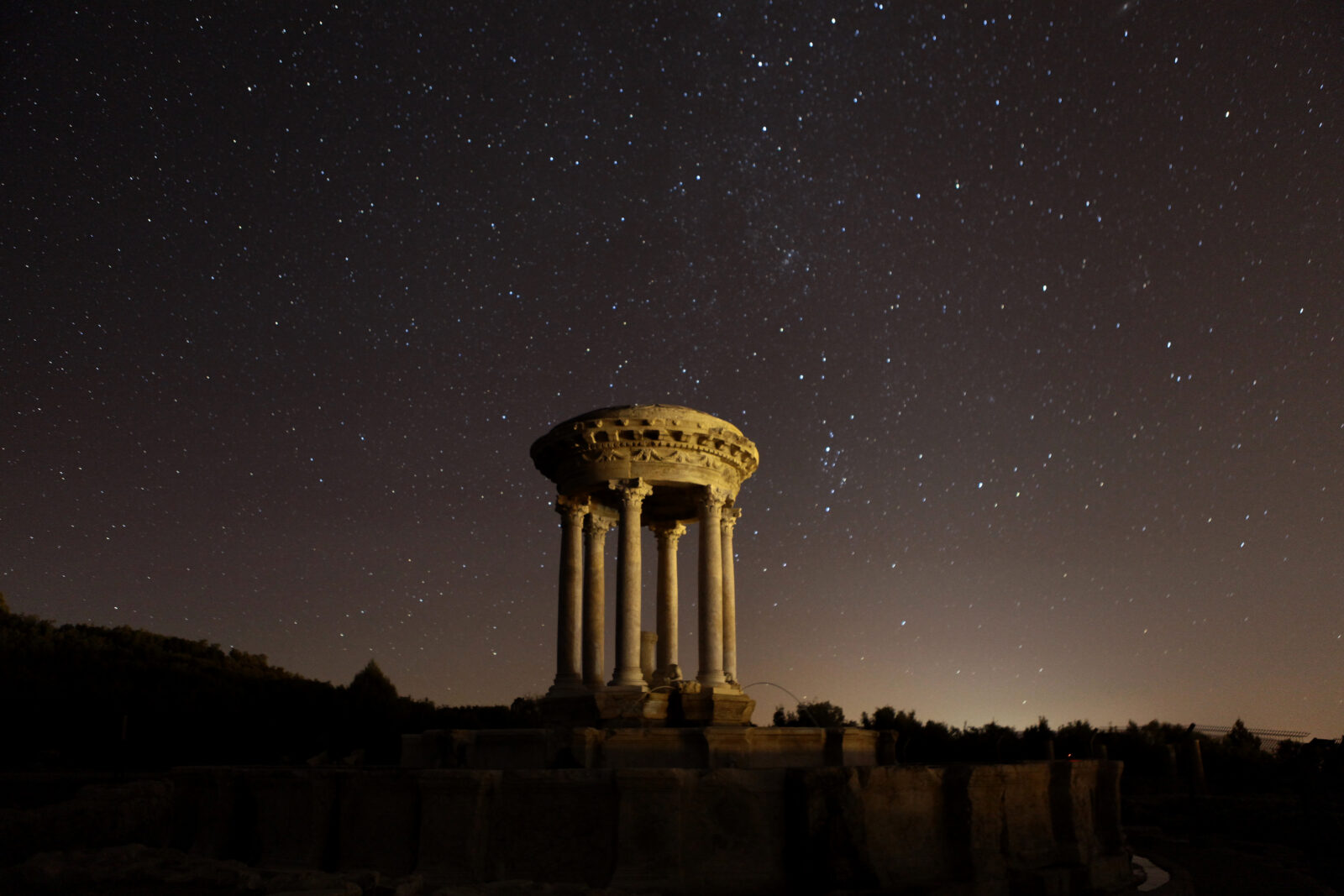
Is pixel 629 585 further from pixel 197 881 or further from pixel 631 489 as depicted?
pixel 197 881

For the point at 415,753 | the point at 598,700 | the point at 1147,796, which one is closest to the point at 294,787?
the point at 415,753

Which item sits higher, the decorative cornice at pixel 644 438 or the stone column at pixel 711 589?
the decorative cornice at pixel 644 438

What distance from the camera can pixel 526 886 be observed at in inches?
344

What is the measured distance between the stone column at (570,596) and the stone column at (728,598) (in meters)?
3.11

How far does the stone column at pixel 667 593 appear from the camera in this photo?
19438mm

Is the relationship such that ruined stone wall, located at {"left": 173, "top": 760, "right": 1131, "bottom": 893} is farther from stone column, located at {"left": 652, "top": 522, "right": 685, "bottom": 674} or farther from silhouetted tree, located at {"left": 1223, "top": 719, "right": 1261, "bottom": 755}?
silhouetted tree, located at {"left": 1223, "top": 719, "right": 1261, "bottom": 755}

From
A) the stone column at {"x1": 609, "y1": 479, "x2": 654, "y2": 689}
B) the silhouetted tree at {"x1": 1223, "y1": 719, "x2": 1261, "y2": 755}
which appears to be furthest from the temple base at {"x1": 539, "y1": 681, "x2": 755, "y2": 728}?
the silhouetted tree at {"x1": 1223, "y1": 719, "x2": 1261, "y2": 755}

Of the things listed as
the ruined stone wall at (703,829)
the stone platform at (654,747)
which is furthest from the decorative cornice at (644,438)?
the ruined stone wall at (703,829)

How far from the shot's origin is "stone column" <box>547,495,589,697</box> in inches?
682

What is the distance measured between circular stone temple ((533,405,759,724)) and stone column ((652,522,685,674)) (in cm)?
40

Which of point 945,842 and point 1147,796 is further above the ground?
point 945,842

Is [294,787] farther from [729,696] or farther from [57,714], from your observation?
[57,714]

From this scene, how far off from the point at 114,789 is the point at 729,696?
409 inches

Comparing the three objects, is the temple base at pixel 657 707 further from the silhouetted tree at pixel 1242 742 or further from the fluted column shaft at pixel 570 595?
the silhouetted tree at pixel 1242 742
